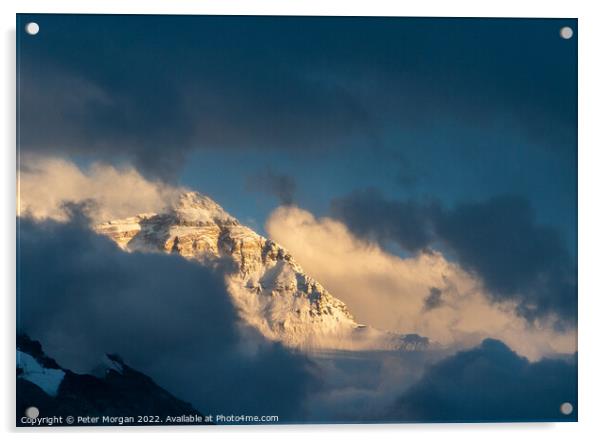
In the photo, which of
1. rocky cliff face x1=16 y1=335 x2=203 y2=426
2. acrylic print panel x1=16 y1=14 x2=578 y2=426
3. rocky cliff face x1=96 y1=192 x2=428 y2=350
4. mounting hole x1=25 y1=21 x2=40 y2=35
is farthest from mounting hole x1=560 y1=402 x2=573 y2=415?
mounting hole x1=25 y1=21 x2=40 y2=35

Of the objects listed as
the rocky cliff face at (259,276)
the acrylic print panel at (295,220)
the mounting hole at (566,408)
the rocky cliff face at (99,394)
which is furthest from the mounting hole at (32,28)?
the mounting hole at (566,408)

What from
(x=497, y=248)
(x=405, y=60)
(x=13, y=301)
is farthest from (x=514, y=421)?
(x=13, y=301)

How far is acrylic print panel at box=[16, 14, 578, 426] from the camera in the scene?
5727mm

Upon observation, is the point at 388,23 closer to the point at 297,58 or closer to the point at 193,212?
the point at 297,58

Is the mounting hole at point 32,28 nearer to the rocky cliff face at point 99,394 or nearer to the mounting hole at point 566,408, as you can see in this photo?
the rocky cliff face at point 99,394

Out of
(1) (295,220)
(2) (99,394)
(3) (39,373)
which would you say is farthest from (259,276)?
(3) (39,373)

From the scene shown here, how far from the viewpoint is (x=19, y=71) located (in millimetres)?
5758

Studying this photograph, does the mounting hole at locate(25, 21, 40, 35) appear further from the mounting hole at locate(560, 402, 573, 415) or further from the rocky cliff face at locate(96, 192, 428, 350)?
the mounting hole at locate(560, 402, 573, 415)

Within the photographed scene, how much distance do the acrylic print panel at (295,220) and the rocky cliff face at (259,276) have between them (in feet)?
0.04

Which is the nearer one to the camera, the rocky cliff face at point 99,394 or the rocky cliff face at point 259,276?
the rocky cliff face at point 99,394

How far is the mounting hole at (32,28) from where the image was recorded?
5.78m

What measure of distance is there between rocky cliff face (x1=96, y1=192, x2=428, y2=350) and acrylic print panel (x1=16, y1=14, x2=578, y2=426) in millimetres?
13

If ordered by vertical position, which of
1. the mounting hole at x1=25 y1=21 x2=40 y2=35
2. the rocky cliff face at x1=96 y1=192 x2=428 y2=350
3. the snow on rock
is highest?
the mounting hole at x1=25 y1=21 x2=40 y2=35

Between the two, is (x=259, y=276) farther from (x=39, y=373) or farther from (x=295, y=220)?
(x=39, y=373)
